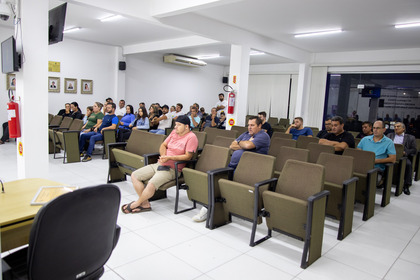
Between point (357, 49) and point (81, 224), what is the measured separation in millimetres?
9228

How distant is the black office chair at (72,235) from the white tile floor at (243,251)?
94cm

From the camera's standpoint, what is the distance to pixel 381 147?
15.0ft

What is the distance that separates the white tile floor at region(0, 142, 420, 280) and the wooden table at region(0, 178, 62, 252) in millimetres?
873

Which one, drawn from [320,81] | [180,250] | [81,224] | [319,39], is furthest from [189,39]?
[81,224]

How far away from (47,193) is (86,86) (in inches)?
349

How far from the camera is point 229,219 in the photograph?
3.51 metres

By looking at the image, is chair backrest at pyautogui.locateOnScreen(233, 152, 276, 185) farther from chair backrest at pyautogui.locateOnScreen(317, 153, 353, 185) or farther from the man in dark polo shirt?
the man in dark polo shirt

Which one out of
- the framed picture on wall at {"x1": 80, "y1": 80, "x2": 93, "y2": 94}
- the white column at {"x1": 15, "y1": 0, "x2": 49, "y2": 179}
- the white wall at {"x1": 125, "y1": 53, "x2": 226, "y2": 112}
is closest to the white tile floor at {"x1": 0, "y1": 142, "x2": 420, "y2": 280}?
the white column at {"x1": 15, "y1": 0, "x2": 49, "y2": 179}

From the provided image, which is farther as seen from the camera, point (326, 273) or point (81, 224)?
point (326, 273)

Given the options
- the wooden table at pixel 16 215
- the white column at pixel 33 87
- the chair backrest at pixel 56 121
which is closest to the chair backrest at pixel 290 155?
the wooden table at pixel 16 215

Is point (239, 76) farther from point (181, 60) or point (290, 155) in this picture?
point (181, 60)

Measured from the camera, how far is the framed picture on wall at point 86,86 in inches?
392

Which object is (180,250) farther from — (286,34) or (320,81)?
(320,81)

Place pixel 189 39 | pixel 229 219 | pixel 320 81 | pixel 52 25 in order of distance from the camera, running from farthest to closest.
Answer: pixel 320 81, pixel 189 39, pixel 52 25, pixel 229 219
